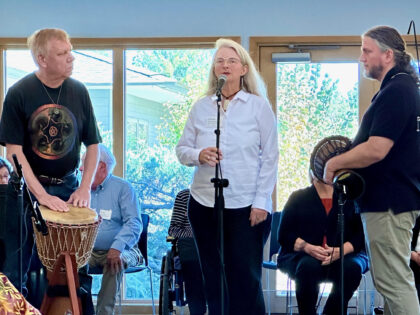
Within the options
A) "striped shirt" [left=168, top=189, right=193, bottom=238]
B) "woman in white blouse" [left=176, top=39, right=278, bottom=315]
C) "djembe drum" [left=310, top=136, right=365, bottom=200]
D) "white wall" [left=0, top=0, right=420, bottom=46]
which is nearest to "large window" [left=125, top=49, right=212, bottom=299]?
"white wall" [left=0, top=0, right=420, bottom=46]

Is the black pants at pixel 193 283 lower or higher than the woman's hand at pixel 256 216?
lower

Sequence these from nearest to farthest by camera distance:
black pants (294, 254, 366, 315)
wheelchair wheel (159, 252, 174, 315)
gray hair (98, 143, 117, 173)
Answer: black pants (294, 254, 366, 315) → wheelchair wheel (159, 252, 174, 315) → gray hair (98, 143, 117, 173)

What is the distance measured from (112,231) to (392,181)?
2427mm

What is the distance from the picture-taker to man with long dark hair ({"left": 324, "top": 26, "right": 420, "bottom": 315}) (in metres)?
2.86

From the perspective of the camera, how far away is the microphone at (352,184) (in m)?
2.90

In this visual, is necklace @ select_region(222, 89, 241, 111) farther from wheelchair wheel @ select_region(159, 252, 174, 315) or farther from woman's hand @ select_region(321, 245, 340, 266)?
wheelchair wheel @ select_region(159, 252, 174, 315)

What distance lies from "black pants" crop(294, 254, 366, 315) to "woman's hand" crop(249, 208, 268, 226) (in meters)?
1.02

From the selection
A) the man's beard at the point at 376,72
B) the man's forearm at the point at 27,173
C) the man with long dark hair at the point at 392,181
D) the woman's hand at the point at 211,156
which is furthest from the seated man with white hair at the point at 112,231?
the man's beard at the point at 376,72

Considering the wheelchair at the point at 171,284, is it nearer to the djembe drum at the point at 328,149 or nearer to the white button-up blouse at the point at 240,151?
the djembe drum at the point at 328,149

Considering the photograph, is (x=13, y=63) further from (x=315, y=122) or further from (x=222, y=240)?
(x=222, y=240)

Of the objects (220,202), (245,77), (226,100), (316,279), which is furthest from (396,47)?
(316,279)

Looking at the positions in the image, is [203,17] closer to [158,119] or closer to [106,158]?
[158,119]

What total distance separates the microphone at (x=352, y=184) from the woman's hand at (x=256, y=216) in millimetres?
385

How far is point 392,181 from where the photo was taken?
290 centimetres
